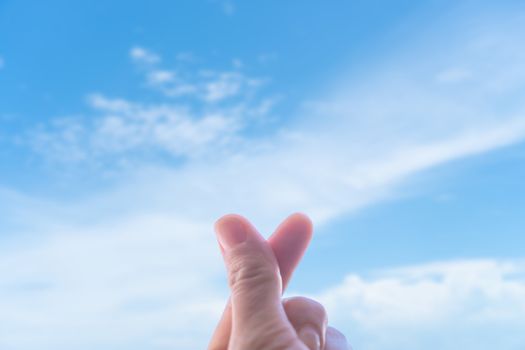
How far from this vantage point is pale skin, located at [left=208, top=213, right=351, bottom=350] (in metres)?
2.85

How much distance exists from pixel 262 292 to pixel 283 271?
418 millimetres

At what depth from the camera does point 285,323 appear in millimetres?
2871

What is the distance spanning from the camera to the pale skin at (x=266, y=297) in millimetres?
2854

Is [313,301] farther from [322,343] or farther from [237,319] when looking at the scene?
[237,319]

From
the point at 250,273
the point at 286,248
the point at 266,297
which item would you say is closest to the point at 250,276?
the point at 250,273

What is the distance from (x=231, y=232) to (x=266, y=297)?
0.36m

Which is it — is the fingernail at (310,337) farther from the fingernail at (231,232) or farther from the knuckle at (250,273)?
the fingernail at (231,232)

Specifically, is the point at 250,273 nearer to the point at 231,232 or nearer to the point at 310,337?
the point at 231,232

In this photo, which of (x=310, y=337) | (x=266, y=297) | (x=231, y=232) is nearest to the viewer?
(x=266, y=297)

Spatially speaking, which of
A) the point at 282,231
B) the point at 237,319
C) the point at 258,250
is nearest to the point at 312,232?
the point at 282,231

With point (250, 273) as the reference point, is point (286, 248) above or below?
above

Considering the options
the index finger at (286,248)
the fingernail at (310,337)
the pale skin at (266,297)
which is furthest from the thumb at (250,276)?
the fingernail at (310,337)

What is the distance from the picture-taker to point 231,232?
10.0 feet

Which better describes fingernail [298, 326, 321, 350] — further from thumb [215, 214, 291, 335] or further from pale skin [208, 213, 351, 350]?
thumb [215, 214, 291, 335]
